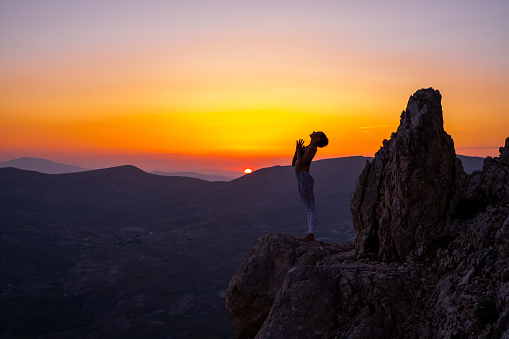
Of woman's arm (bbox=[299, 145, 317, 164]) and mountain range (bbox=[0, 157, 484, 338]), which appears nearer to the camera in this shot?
woman's arm (bbox=[299, 145, 317, 164])

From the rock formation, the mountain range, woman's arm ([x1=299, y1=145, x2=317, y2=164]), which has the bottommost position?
the mountain range

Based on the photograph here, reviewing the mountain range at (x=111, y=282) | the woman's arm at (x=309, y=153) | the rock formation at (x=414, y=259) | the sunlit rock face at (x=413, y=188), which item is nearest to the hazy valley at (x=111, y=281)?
the mountain range at (x=111, y=282)

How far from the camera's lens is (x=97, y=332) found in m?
95.6

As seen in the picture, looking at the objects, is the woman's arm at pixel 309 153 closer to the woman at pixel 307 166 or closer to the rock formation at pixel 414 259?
the woman at pixel 307 166

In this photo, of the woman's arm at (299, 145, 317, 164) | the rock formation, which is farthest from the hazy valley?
the rock formation

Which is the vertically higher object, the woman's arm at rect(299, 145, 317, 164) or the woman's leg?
the woman's arm at rect(299, 145, 317, 164)

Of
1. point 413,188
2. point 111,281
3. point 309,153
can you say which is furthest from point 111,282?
point 413,188

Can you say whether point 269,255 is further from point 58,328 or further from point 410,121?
point 58,328

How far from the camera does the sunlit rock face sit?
14250 mm

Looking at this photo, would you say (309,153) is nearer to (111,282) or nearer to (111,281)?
(111,282)

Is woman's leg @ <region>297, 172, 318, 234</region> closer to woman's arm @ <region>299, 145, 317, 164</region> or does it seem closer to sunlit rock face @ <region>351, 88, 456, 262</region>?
woman's arm @ <region>299, 145, 317, 164</region>

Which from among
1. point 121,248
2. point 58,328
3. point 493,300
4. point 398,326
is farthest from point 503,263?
point 121,248

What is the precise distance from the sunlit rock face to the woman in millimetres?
2584

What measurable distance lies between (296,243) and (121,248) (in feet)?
537
